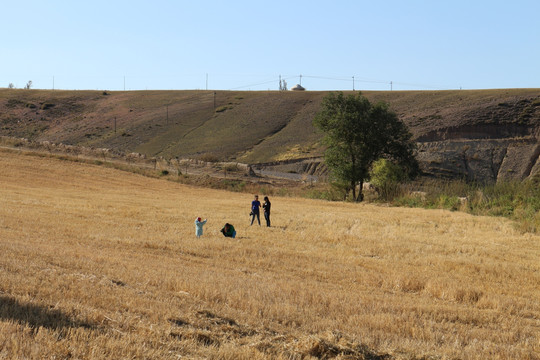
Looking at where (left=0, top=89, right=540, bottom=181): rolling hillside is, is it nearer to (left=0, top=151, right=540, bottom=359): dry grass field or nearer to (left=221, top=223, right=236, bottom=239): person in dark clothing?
(left=0, top=151, right=540, bottom=359): dry grass field

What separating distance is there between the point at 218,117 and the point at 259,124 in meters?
11.0

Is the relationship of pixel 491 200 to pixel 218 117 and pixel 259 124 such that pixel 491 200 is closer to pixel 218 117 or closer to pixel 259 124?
pixel 259 124

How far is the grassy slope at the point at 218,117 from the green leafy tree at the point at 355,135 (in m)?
33.8

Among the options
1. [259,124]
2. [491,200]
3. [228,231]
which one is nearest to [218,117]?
[259,124]

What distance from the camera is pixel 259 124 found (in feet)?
349

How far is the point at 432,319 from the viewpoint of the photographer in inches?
379

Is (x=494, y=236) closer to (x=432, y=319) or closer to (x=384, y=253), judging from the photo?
(x=384, y=253)

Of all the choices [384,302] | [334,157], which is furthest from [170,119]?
[384,302]

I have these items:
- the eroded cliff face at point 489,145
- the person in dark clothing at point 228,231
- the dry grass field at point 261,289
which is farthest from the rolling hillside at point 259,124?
the person in dark clothing at point 228,231

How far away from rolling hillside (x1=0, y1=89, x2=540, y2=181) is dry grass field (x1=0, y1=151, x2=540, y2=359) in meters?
49.3

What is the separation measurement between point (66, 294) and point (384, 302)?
233 inches

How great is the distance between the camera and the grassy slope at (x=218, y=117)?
86812 mm

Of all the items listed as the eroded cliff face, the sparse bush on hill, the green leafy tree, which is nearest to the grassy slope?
the eroded cliff face

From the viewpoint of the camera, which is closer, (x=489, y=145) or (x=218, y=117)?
(x=489, y=145)
